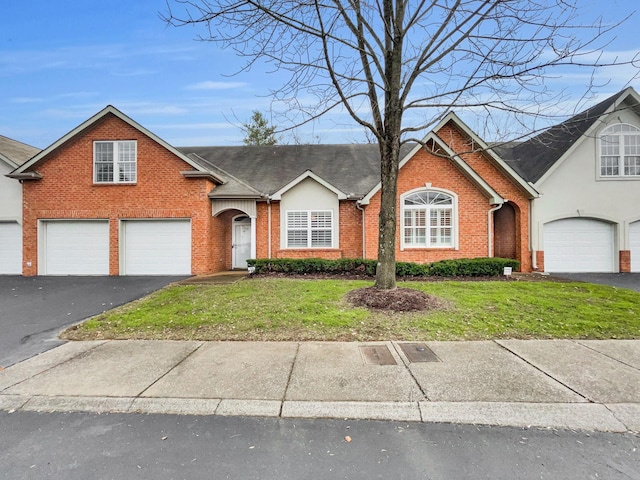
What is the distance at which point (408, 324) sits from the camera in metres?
6.09

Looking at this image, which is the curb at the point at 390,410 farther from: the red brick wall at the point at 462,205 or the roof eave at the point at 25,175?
the roof eave at the point at 25,175

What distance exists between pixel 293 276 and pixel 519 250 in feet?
31.8

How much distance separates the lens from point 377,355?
187 inches

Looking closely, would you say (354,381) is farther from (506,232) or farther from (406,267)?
(506,232)

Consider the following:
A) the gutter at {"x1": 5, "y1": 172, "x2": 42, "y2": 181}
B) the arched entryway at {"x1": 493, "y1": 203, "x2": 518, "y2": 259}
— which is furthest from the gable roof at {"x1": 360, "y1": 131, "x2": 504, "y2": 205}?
the gutter at {"x1": 5, "y1": 172, "x2": 42, "y2": 181}

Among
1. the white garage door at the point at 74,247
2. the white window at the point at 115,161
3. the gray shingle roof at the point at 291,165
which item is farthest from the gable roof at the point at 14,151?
the gray shingle roof at the point at 291,165

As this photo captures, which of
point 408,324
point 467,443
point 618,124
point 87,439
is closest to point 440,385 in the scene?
point 467,443

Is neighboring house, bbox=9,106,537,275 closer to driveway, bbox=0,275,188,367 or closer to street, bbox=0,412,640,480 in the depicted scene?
driveway, bbox=0,275,188,367

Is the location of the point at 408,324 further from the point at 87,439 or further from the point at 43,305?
the point at 43,305

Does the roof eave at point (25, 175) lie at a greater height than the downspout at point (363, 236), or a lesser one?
greater

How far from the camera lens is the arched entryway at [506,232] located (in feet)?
45.8

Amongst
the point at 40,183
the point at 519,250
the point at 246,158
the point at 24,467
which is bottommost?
the point at 24,467

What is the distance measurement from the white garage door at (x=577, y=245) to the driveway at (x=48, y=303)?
15474mm

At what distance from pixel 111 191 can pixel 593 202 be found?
805 inches
